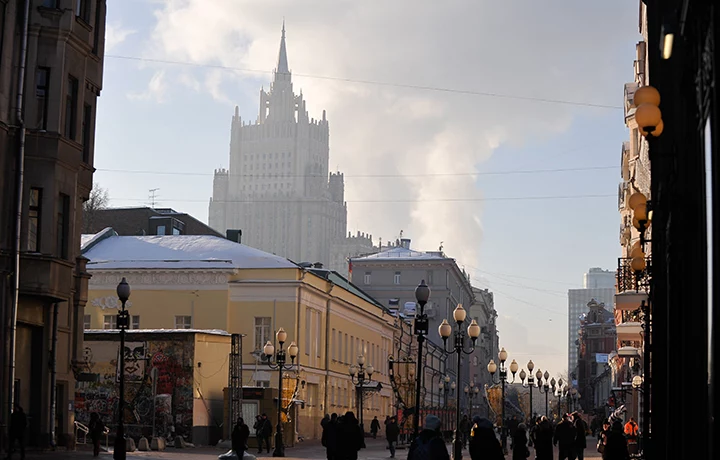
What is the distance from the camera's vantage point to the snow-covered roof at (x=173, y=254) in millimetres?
65062

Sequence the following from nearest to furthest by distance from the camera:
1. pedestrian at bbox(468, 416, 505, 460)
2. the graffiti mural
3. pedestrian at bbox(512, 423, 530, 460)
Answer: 1. pedestrian at bbox(468, 416, 505, 460)
2. pedestrian at bbox(512, 423, 530, 460)
3. the graffiti mural

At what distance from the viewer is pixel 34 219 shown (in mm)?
32312

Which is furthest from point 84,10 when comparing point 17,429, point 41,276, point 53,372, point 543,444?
point 543,444

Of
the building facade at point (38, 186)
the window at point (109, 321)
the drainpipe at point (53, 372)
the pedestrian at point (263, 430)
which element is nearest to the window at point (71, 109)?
the building facade at point (38, 186)

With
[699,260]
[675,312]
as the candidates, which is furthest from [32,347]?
[699,260]

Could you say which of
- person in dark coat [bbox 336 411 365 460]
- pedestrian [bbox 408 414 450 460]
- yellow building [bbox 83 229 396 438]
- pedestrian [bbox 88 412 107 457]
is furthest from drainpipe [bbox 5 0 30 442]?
yellow building [bbox 83 229 396 438]

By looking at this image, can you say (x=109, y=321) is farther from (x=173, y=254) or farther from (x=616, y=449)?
(x=616, y=449)

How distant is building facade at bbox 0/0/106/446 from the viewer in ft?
101

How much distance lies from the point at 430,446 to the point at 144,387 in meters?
37.1

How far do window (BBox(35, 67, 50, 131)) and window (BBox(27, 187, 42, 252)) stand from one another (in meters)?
1.83

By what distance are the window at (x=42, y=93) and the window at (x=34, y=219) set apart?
183cm

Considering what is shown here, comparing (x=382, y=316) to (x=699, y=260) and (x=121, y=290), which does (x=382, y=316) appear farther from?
(x=699, y=260)

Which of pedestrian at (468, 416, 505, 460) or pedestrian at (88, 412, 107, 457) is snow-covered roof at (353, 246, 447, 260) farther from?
pedestrian at (468, 416, 505, 460)

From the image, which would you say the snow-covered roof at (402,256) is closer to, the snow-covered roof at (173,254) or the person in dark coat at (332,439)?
the snow-covered roof at (173,254)
